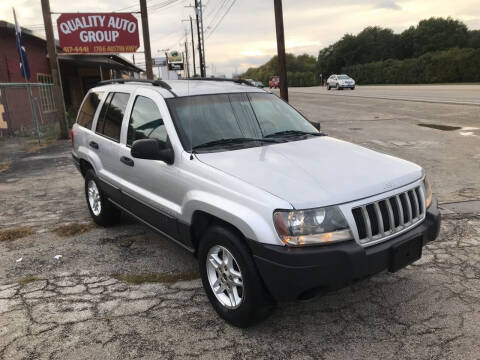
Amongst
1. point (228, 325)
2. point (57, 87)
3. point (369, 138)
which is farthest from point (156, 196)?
point (57, 87)

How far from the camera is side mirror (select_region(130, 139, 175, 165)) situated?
3.49 metres

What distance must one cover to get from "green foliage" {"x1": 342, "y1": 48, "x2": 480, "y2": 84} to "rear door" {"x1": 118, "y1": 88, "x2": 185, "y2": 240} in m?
51.1

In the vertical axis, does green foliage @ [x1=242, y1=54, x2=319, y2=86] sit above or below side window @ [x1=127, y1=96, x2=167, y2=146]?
above

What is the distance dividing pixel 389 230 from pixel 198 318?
1592 millimetres

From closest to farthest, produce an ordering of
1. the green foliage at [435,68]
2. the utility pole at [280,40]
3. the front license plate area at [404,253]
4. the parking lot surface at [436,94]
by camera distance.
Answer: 1. the front license plate area at [404,253]
2. the utility pole at [280,40]
3. the parking lot surface at [436,94]
4. the green foliage at [435,68]

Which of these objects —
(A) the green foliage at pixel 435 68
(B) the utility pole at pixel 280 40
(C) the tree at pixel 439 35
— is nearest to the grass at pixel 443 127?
(B) the utility pole at pixel 280 40

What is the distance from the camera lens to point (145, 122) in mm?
4164

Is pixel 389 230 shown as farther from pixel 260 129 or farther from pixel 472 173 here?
pixel 472 173

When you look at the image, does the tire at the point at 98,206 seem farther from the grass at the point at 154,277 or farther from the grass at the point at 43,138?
the grass at the point at 43,138

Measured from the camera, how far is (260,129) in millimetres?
4020

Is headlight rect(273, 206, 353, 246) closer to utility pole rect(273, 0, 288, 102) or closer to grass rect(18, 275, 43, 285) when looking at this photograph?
grass rect(18, 275, 43, 285)

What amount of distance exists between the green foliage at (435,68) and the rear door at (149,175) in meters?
51.1

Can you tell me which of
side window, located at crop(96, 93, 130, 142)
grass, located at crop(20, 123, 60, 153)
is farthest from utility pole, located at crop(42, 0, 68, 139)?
side window, located at crop(96, 93, 130, 142)

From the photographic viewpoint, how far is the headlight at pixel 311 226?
2719mm
